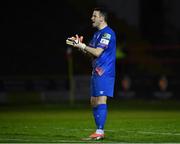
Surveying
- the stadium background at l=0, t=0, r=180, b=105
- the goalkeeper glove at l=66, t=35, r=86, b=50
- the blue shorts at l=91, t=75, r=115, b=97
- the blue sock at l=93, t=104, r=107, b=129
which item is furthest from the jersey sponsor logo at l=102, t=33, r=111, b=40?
the stadium background at l=0, t=0, r=180, b=105

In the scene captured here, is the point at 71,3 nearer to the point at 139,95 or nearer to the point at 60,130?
the point at 139,95

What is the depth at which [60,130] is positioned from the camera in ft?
49.4

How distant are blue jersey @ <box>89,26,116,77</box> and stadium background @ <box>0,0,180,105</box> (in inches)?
857

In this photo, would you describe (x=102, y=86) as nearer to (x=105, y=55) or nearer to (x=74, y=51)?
(x=105, y=55)

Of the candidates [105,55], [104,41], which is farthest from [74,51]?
[104,41]

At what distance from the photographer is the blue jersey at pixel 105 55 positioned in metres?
12.9

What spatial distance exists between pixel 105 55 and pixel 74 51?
95.5ft

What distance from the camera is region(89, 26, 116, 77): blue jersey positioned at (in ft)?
42.3

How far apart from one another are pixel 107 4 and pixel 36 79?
398 inches

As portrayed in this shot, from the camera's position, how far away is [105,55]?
12969mm

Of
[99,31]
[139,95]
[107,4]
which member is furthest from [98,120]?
[107,4]

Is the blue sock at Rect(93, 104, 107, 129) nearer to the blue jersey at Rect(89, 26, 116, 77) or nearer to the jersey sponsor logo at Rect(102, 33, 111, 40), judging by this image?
the blue jersey at Rect(89, 26, 116, 77)

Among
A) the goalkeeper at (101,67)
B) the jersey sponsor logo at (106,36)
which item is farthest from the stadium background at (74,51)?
the jersey sponsor logo at (106,36)

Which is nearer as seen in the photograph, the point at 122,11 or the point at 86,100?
the point at 86,100
